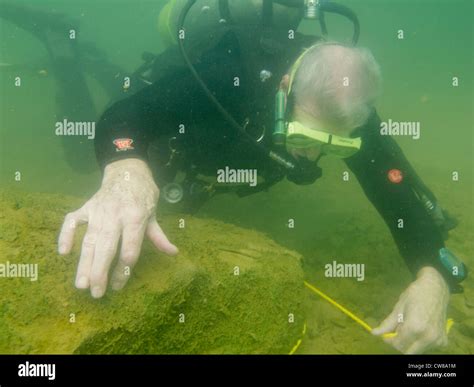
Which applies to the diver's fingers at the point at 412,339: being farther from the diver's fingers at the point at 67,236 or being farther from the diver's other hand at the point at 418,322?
the diver's fingers at the point at 67,236

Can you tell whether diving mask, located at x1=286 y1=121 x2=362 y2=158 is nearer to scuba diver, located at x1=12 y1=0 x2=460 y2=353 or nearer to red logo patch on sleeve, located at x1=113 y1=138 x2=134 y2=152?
scuba diver, located at x1=12 y1=0 x2=460 y2=353

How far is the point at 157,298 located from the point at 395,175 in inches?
104

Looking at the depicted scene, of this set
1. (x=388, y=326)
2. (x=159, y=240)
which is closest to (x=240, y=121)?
(x=159, y=240)

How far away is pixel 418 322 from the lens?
91.4 inches

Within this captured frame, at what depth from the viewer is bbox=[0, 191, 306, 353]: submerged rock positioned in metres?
1.75

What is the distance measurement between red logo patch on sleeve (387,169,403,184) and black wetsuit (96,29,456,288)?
4 cm

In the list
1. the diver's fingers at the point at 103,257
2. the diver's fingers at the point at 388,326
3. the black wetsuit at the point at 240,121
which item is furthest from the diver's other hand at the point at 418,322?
the diver's fingers at the point at 103,257

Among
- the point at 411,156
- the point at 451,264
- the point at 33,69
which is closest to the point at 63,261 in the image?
the point at 451,264

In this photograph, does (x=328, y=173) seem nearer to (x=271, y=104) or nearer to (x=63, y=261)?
(x=271, y=104)

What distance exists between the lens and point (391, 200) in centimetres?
346

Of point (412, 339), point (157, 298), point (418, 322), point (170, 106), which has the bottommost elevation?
point (412, 339)

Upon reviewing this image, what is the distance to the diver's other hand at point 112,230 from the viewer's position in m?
1.65

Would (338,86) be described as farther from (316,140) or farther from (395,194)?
(395,194)

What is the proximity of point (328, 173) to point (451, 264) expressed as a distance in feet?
15.2
